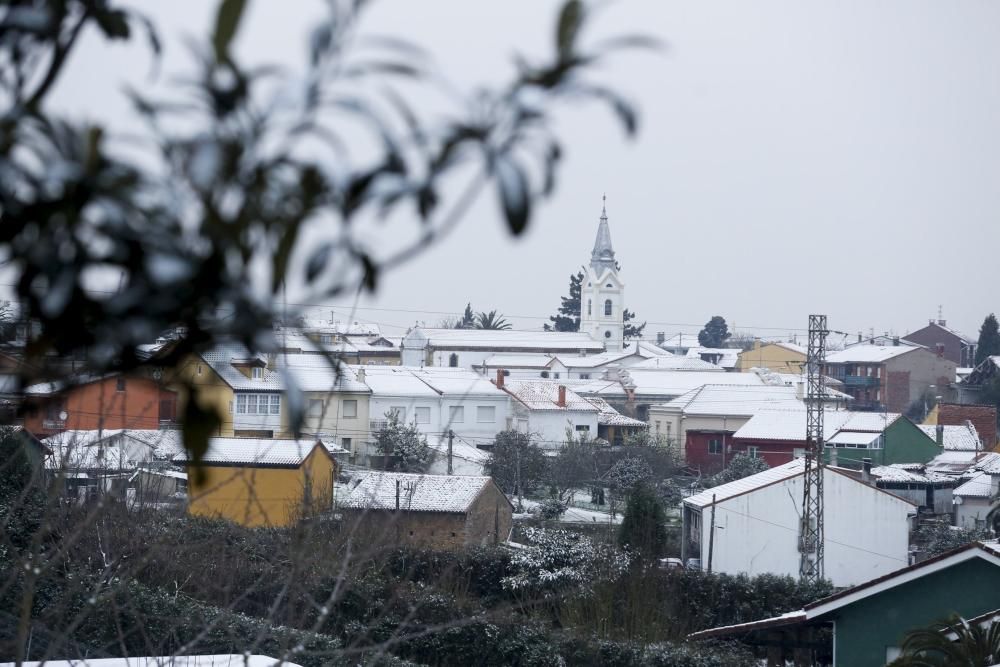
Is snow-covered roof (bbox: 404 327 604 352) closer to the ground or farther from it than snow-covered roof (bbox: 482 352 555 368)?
farther from it

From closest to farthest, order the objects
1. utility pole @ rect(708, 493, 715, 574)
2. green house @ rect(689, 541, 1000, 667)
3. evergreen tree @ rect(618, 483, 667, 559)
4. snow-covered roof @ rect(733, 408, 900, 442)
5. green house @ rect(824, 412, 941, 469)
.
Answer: green house @ rect(689, 541, 1000, 667), evergreen tree @ rect(618, 483, 667, 559), utility pole @ rect(708, 493, 715, 574), green house @ rect(824, 412, 941, 469), snow-covered roof @ rect(733, 408, 900, 442)

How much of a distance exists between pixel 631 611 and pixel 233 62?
13479mm

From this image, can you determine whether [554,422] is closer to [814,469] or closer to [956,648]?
[814,469]

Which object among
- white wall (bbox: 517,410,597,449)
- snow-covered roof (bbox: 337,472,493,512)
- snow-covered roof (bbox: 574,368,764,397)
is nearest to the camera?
snow-covered roof (bbox: 337,472,493,512)

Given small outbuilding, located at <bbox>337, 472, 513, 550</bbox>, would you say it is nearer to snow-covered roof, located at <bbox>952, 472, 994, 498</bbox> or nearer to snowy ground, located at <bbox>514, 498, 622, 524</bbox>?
snowy ground, located at <bbox>514, 498, 622, 524</bbox>

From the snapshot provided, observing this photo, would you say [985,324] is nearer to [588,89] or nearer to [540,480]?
[540,480]

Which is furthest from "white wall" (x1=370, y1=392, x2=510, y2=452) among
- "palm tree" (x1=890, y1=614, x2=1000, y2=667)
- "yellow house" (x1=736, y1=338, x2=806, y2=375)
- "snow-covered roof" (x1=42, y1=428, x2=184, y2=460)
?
"palm tree" (x1=890, y1=614, x2=1000, y2=667)

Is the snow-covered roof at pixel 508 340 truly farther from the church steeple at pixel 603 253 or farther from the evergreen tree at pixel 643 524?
the evergreen tree at pixel 643 524

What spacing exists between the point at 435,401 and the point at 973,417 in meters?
18.1

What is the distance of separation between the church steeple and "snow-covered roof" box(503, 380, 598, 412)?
26.8 m

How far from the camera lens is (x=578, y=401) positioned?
35.7 m

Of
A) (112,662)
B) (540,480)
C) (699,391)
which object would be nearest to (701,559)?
(540,480)

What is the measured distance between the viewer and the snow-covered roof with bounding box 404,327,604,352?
55438 millimetres

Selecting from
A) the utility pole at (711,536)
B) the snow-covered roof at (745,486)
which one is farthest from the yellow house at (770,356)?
the utility pole at (711,536)
